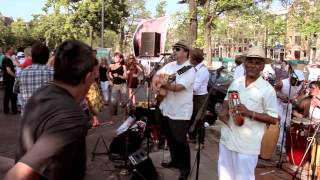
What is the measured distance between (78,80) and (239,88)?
2.56m

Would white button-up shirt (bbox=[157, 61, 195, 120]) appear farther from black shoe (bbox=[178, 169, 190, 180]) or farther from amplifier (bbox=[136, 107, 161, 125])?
amplifier (bbox=[136, 107, 161, 125])

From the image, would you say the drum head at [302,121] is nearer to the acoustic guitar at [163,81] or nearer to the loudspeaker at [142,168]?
the acoustic guitar at [163,81]

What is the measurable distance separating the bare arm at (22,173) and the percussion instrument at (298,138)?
5.38 m

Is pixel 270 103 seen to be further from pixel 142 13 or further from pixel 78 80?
pixel 142 13

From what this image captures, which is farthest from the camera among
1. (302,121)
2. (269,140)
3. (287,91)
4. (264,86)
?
(287,91)

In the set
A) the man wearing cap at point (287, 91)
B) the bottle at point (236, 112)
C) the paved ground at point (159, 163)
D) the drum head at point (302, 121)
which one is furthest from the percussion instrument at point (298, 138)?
the bottle at point (236, 112)

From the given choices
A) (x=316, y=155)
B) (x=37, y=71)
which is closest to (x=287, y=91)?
(x=316, y=155)

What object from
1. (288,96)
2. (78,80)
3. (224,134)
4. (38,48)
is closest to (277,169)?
(288,96)

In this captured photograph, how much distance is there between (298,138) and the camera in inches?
269

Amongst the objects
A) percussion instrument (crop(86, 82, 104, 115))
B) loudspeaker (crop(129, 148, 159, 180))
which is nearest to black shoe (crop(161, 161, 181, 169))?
loudspeaker (crop(129, 148, 159, 180))

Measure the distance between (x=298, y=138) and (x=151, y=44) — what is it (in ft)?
16.8

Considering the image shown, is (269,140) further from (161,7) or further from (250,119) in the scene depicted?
(161,7)

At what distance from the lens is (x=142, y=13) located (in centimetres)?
6150

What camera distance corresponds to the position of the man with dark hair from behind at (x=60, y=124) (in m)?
1.84
